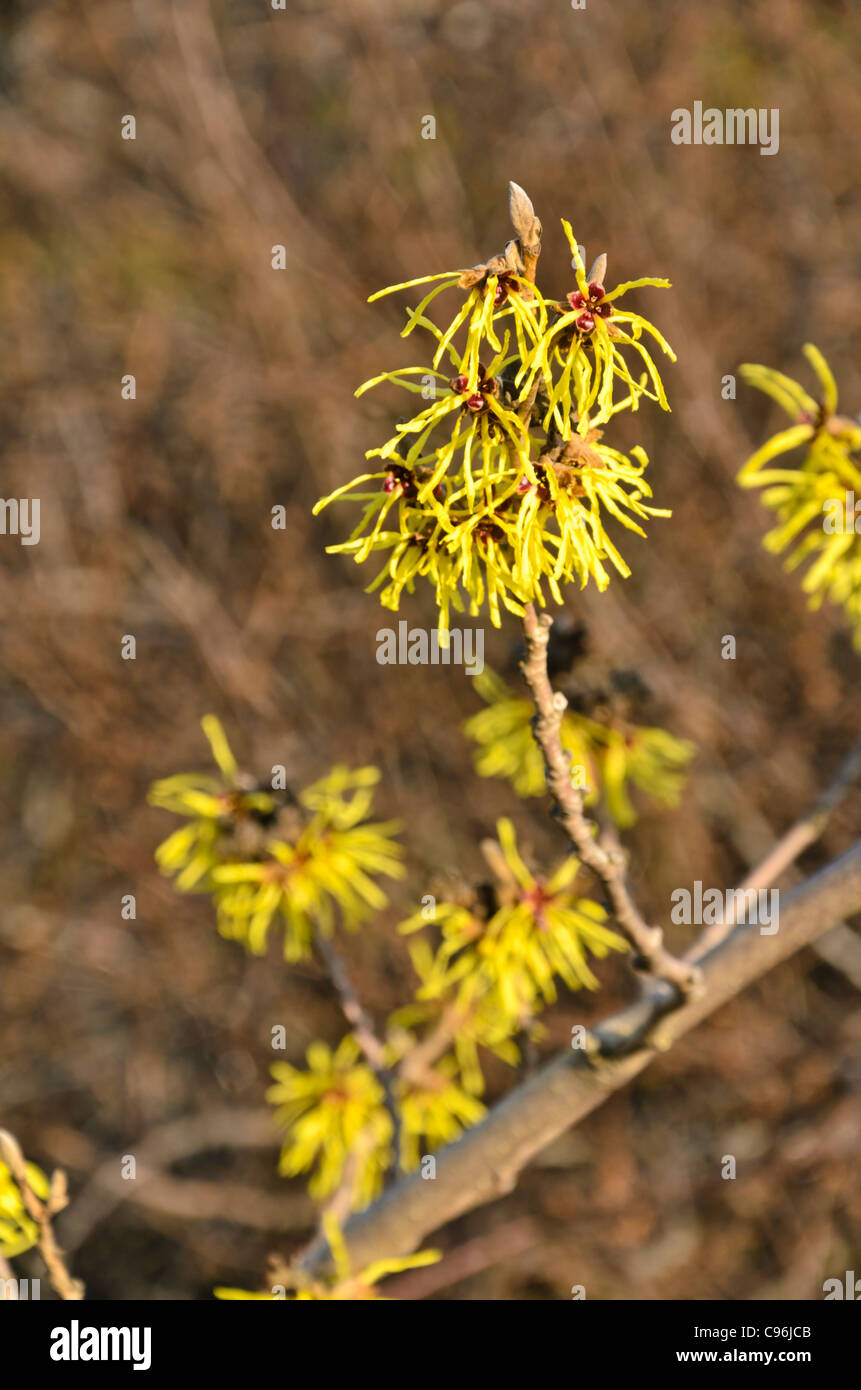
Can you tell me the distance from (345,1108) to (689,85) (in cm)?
470

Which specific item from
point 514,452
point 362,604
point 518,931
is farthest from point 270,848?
point 362,604

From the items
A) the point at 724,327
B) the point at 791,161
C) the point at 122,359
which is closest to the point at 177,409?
the point at 122,359

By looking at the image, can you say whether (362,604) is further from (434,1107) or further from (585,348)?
(585,348)

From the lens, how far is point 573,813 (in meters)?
1.18

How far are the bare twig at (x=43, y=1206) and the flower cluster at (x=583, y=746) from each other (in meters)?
0.91

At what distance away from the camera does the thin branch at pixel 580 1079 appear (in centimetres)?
142

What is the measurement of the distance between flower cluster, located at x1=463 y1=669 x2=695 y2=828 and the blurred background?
237 cm

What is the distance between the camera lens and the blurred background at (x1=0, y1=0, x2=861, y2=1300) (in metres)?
4.37

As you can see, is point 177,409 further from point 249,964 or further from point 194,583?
point 249,964

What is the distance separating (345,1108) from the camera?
217cm

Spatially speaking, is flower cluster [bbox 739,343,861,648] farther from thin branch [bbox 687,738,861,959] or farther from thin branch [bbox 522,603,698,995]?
thin branch [bbox 522,603,698,995]

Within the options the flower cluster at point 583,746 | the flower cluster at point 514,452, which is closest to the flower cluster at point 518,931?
the flower cluster at point 583,746

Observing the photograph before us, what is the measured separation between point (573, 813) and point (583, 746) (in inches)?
27.7


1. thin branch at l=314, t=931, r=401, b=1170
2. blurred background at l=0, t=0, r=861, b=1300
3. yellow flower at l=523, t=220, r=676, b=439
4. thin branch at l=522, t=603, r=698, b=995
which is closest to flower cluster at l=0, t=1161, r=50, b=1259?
thin branch at l=314, t=931, r=401, b=1170
